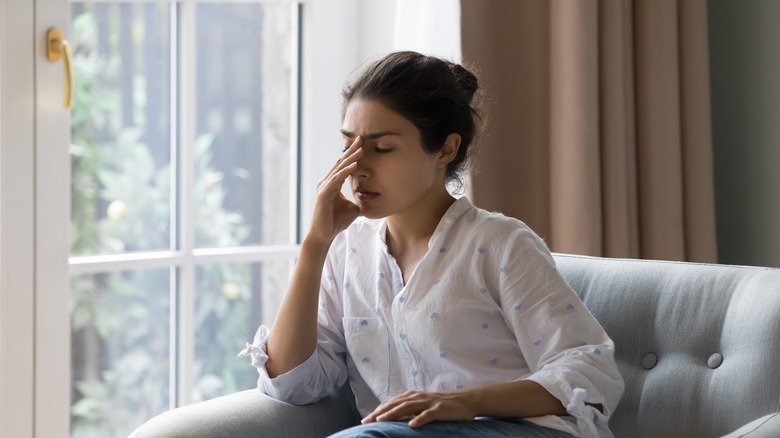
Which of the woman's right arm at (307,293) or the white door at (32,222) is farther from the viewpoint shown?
the white door at (32,222)

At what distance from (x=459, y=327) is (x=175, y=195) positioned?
113 cm

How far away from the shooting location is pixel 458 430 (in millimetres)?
1342

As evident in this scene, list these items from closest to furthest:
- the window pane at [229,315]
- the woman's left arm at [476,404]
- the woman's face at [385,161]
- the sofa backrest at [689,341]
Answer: the woman's left arm at [476,404] → the sofa backrest at [689,341] → the woman's face at [385,161] → the window pane at [229,315]

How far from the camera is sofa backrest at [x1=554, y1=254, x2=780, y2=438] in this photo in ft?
4.83

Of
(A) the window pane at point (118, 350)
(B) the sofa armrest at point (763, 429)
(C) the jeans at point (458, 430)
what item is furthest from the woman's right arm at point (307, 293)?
(A) the window pane at point (118, 350)

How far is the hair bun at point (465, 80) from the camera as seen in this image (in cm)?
167

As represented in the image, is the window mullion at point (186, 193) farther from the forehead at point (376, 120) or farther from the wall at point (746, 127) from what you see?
the wall at point (746, 127)

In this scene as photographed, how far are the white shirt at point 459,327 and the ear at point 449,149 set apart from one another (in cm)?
8

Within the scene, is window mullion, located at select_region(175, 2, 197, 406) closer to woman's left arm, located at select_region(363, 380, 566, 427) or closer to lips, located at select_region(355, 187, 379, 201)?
lips, located at select_region(355, 187, 379, 201)

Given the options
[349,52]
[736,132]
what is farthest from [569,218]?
[349,52]

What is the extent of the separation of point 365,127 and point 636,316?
57 centimetres

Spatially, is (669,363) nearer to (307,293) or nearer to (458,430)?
(458,430)

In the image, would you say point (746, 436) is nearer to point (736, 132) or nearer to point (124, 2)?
point (736, 132)

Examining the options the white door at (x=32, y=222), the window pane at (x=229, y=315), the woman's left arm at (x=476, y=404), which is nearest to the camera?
the woman's left arm at (x=476, y=404)
